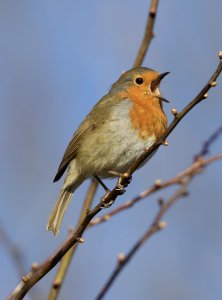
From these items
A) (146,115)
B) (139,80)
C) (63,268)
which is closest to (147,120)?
(146,115)

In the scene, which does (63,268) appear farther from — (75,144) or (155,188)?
(75,144)

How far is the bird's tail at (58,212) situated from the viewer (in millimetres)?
3661

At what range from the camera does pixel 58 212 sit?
383 centimetres

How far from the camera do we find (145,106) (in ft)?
12.1

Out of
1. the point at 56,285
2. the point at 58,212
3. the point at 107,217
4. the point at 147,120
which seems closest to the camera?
the point at 56,285

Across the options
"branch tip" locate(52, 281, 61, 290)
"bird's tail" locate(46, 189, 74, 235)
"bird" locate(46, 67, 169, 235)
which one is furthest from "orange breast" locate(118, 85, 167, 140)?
"branch tip" locate(52, 281, 61, 290)

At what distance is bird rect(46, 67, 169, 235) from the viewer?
3527 mm

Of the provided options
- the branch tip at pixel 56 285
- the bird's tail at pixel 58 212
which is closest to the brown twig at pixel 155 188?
the branch tip at pixel 56 285

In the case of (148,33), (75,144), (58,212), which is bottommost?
(58,212)

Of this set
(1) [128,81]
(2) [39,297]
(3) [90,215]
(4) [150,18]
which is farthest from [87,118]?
(3) [90,215]

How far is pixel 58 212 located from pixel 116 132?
783mm

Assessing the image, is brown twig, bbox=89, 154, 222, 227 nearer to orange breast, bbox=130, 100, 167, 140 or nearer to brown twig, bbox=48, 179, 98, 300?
brown twig, bbox=48, 179, 98, 300

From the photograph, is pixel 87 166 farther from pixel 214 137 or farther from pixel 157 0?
pixel 157 0

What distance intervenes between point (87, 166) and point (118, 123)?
44 centimetres
